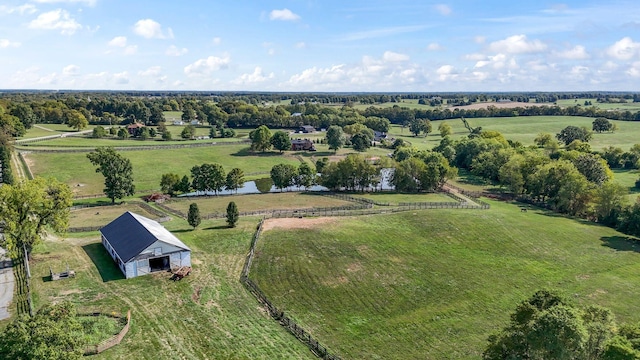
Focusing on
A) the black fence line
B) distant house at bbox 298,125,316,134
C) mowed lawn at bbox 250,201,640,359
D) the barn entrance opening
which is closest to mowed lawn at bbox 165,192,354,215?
mowed lawn at bbox 250,201,640,359

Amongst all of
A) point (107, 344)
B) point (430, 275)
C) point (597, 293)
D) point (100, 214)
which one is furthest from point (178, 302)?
point (597, 293)

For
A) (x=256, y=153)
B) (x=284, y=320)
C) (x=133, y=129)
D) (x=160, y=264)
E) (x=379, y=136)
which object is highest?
(x=133, y=129)

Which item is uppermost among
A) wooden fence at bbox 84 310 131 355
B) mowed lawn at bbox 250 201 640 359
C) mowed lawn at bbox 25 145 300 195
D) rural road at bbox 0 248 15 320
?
mowed lawn at bbox 25 145 300 195

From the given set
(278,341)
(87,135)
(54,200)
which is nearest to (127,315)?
(278,341)

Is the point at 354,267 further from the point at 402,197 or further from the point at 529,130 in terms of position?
the point at 529,130

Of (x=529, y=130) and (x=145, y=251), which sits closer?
(x=145, y=251)

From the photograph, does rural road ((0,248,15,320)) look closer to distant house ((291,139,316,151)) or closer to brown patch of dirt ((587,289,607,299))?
brown patch of dirt ((587,289,607,299))
